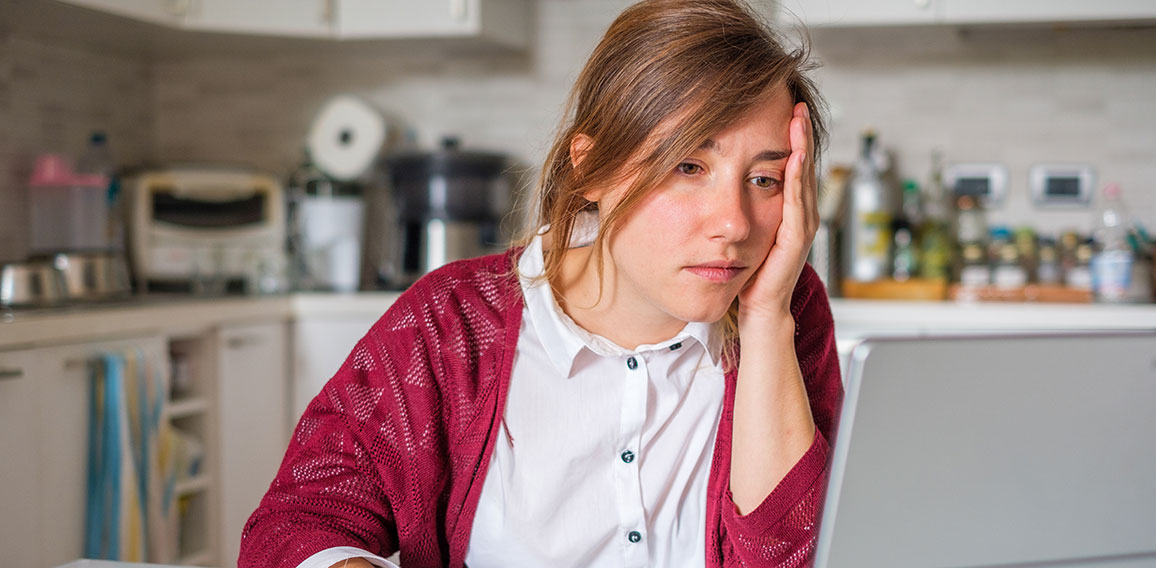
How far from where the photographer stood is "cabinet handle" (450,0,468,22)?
289 cm

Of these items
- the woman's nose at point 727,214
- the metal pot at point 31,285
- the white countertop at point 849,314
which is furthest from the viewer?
the white countertop at point 849,314

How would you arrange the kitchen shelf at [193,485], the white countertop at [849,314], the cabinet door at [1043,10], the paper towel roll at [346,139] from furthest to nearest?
the paper towel roll at [346,139] → the cabinet door at [1043,10] → the kitchen shelf at [193,485] → the white countertop at [849,314]

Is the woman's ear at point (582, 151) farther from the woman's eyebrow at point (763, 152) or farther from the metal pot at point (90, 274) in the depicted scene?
the metal pot at point (90, 274)

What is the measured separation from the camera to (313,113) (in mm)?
3430

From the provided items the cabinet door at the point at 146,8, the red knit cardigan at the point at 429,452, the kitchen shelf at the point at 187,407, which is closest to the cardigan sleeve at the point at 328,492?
the red knit cardigan at the point at 429,452

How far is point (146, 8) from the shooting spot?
2.71 meters

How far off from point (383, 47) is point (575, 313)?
2.19m

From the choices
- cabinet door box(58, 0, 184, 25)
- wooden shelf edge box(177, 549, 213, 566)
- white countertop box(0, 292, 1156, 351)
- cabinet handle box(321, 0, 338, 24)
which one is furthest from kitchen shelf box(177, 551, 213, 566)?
cabinet handle box(321, 0, 338, 24)

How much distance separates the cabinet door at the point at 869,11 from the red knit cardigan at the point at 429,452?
5.58 ft

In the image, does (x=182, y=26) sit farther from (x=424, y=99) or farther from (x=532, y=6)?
(x=532, y=6)

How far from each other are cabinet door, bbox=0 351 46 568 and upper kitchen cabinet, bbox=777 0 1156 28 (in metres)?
1.85

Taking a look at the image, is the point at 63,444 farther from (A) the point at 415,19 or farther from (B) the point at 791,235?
(B) the point at 791,235

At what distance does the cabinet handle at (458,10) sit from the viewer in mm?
2887

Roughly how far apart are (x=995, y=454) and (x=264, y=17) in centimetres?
270
